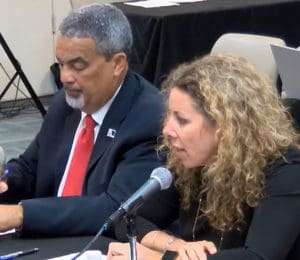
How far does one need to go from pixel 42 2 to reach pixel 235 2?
2.02 m

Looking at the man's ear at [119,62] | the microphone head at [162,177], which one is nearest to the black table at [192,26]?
the man's ear at [119,62]

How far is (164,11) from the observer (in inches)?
177

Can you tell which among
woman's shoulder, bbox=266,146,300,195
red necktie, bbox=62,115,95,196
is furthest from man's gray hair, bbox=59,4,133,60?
woman's shoulder, bbox=266,146,300,195

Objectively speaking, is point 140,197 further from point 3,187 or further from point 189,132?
point 3,187

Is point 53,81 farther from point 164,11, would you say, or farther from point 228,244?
point 228,244

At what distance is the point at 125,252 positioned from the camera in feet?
5.65

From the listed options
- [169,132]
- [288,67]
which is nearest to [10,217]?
[169,132]

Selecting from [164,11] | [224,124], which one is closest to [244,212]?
[224,124]

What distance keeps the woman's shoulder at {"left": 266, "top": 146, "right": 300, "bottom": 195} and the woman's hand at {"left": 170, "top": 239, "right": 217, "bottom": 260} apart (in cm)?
19

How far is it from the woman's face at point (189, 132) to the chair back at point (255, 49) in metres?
1.21

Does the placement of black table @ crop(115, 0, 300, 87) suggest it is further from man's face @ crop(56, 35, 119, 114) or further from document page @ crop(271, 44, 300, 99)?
man's face @ crop(56, 35, 119, 114)

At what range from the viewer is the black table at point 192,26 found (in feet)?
14.5

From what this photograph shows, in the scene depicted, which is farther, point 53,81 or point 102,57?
point 53,81

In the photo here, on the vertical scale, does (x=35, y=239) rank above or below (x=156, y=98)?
below
